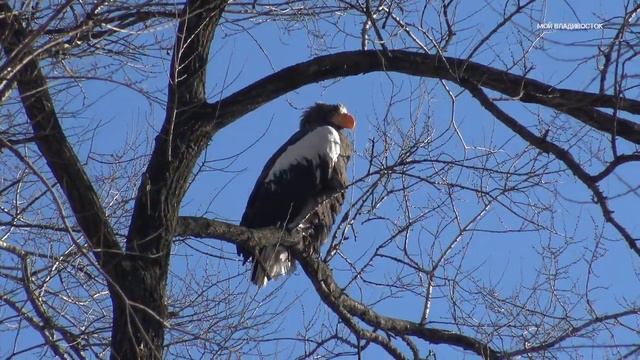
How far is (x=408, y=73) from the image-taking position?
13.9ft

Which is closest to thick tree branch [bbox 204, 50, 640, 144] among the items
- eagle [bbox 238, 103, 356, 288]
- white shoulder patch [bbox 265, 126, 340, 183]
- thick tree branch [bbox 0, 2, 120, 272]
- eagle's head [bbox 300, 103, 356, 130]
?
thick tree branch [bbox 0, 2, 120, 272]

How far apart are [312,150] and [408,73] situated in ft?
9.48

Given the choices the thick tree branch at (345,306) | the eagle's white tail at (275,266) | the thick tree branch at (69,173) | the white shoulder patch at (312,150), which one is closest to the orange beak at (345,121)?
the white shoulder patch at (312,150)

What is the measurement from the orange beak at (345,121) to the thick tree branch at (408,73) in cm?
354

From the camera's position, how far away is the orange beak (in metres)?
7.87

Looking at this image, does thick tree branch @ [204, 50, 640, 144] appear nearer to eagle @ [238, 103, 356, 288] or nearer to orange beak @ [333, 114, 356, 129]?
eagle @ [238, 103, 356, 288]

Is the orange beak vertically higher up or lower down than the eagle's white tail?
higher up

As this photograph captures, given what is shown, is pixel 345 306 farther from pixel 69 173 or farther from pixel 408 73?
pixel 69 173

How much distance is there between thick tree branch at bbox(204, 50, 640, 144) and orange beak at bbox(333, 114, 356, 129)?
3544 mm

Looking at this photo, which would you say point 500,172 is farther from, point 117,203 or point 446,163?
point 117,203

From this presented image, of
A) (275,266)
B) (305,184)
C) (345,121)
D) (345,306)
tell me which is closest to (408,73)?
(345,306)

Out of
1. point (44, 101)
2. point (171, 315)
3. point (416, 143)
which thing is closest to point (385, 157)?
point (416, 143)

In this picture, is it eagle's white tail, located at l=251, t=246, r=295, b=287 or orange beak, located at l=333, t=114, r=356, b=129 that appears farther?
orange beak, located at l=333, t=114, r=356, b=129

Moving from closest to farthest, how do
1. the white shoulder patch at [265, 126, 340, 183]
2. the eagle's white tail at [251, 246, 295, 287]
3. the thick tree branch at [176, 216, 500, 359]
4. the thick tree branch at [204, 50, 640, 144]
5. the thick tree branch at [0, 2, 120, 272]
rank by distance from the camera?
1. the thick tree branch at [0, 2, 120, 272]
2. the thick tree branch at [204, 50, 640, 144]
3. the thick tree branch at [176, 216, 500, 359]
4. the eagle's white tail at [251, 246, 295, 287]
5. the white shoulder patch at [265, 126, 340, 183]
